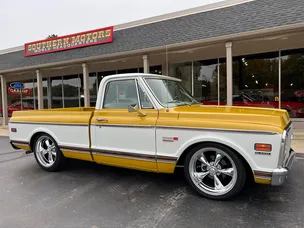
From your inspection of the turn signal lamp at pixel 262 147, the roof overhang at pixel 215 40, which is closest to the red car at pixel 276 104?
the roof overhang at pixel 215 40

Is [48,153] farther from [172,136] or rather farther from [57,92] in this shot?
[57,92]

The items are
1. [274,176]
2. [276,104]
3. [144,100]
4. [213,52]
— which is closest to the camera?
[274,176]

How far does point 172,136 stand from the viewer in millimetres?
3510

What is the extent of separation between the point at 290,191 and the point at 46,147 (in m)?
4.71

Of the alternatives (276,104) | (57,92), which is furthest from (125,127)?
(57,92)

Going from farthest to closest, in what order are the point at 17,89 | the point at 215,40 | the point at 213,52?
the point at 17,89 → the point at 213,52 → the point at 215,40

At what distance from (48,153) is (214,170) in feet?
11.5

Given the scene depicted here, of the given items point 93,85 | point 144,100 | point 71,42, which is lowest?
point 144,100

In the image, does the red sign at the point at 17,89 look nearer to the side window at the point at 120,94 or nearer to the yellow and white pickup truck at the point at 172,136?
the yellow and white pickup truck at the point at 172,136

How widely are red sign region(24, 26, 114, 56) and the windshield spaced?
7.28 meters

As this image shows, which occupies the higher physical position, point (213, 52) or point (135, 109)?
point (213, 52)

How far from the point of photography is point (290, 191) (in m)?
3.65

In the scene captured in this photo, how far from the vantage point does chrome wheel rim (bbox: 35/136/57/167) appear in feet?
16.1

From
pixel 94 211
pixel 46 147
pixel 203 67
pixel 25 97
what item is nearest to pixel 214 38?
pixel 203 67
